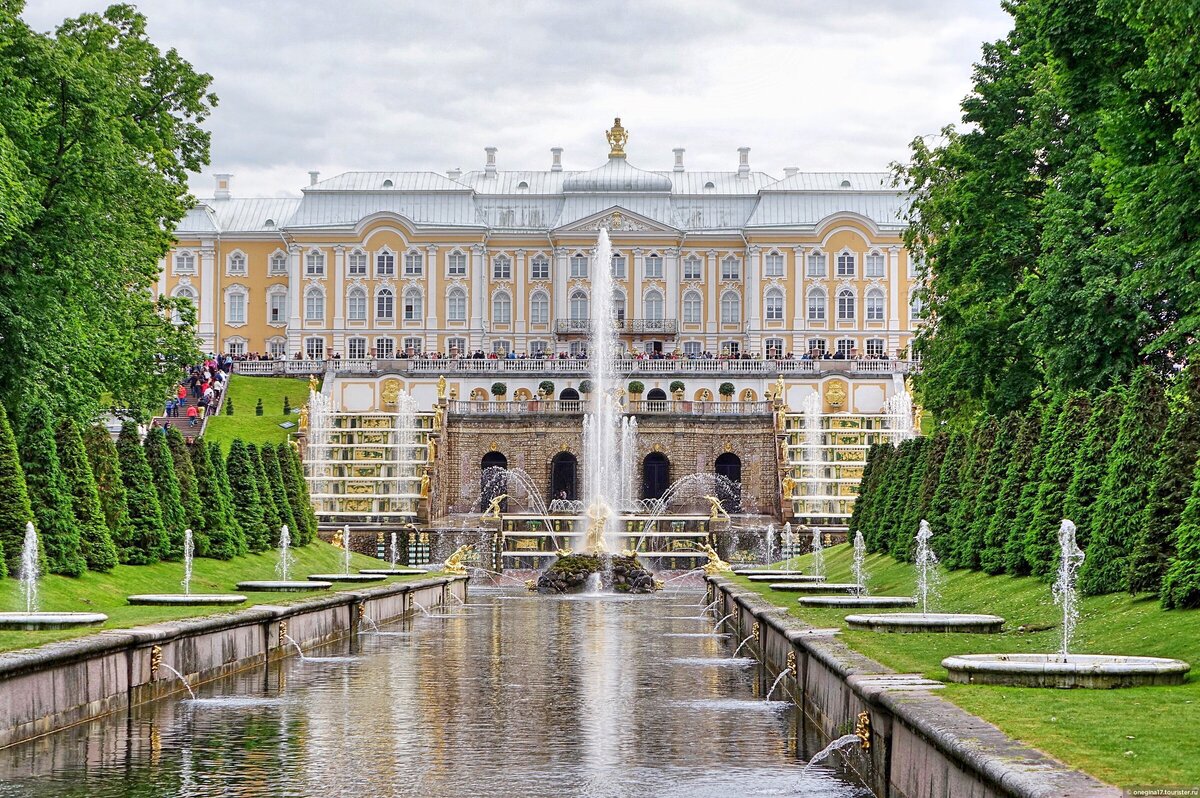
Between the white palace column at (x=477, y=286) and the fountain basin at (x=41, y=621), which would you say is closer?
the fountain basin at (x=41, y=621)

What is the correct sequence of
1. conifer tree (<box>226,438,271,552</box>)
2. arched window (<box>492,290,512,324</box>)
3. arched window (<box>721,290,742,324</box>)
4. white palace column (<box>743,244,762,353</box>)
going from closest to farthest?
conifer tree (<box>226,438,271,552</box>), white palace column (<box>743,244,762,353</box>), arched window (<box>721,290,742,324</box>), arched window (<box>492,290,512,324</box>)

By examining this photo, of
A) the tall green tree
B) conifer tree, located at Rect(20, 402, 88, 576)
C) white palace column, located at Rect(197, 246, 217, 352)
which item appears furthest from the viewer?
white palace column, located at Rect(197, 246, 217, 352)

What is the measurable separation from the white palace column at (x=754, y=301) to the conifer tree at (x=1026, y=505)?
240 feet

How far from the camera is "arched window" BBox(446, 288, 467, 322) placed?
323 ft

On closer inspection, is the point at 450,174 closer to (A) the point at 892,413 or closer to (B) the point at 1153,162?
(A) the point at 892,413

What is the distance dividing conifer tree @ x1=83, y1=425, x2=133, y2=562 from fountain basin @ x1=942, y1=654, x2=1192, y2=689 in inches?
711

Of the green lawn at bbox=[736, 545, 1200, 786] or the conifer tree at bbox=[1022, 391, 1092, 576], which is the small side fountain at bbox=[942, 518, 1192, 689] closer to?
the green lawn at bbox=[736, 545, 1200, 786]

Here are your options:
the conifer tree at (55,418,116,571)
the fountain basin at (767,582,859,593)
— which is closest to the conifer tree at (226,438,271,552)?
the conifer tree at (55,418,116,571)

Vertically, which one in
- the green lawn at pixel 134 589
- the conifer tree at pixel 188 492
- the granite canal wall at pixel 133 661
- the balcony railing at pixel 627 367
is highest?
the balcony railing at pixel 627 367

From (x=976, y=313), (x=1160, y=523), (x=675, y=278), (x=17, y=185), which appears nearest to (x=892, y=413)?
(x=675, y=278)

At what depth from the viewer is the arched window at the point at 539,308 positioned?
9912 centimetres

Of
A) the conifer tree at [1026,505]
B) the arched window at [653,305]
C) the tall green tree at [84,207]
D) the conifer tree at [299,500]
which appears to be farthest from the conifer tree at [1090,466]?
the arched window at [653,305]

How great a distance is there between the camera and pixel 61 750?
11.8 metres

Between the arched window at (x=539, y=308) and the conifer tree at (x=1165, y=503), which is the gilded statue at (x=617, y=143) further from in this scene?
the conifer tree at (x=1165, y=503)
